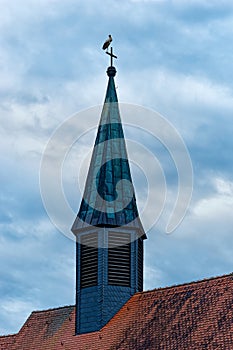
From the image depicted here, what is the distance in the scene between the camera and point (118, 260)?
2383 inches

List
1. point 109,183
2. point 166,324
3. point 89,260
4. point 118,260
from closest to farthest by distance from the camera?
point 166,324, point 118,260, point 89,260, point 109,183

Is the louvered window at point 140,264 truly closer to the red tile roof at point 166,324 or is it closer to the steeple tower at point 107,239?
the steeple tower at point 107,239

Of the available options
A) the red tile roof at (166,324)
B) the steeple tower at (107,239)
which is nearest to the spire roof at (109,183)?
the steeple tower at (107,239)

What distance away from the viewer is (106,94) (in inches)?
2584

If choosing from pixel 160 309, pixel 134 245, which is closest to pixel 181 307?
pixel 160 309

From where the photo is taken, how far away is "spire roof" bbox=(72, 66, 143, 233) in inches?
2421

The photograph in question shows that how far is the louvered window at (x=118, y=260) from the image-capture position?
60.2 metres

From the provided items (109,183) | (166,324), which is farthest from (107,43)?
(166,324)

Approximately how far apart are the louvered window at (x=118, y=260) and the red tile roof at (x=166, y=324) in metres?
1.31

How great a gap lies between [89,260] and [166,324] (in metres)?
7.43

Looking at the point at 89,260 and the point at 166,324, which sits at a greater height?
the point at 89,260

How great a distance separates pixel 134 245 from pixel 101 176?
4.72m

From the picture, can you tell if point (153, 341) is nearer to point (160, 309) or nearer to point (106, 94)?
point (160, 309)

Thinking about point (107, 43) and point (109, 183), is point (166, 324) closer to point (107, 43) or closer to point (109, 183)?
point (109, 183)
